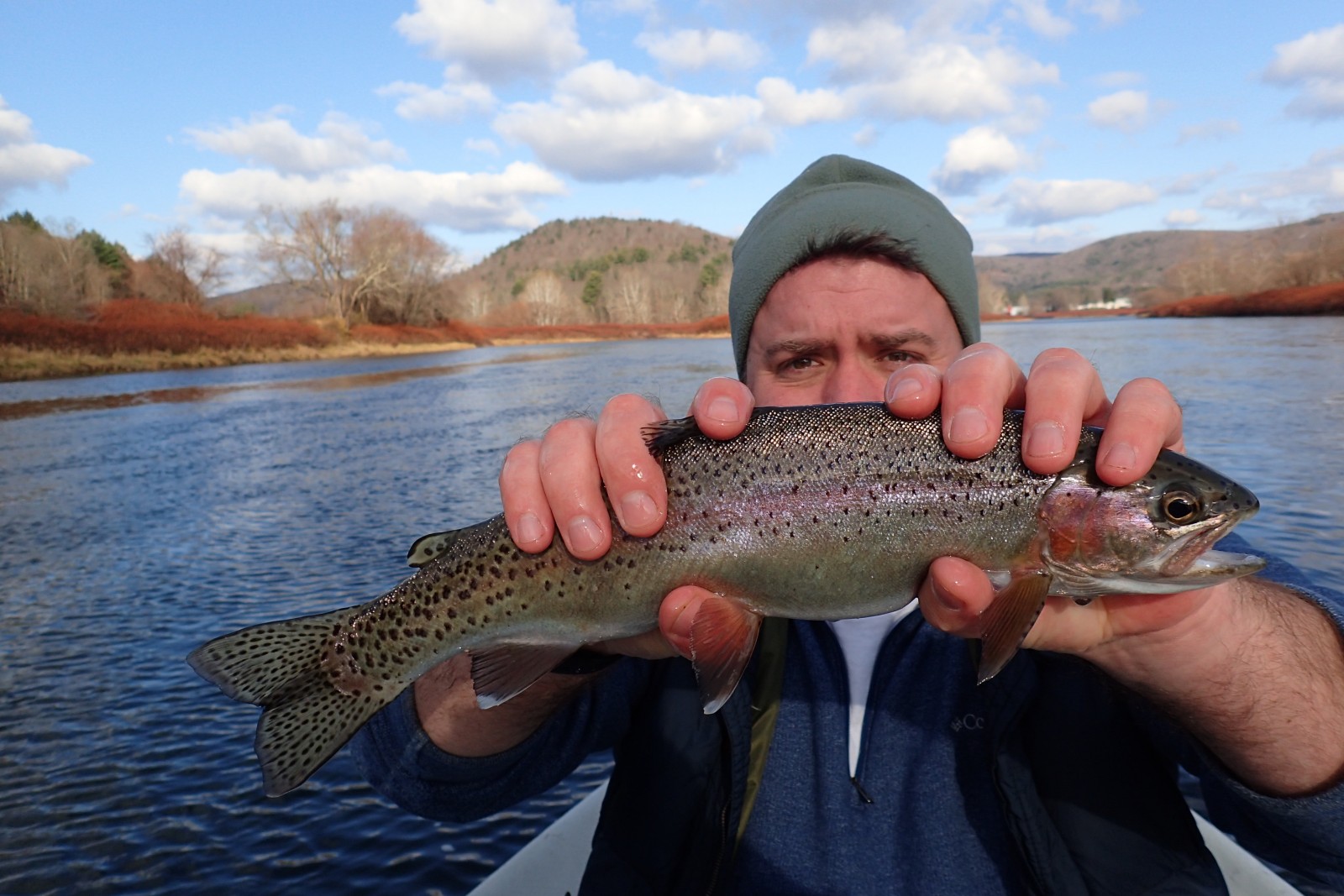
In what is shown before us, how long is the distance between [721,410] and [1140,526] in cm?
114

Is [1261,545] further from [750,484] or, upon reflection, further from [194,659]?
[194,659]

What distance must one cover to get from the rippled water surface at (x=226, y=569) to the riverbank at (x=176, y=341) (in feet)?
54.6

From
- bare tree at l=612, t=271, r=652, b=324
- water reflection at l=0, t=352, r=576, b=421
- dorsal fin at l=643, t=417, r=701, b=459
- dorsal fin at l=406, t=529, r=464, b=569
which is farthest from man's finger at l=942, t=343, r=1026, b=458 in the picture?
bare tree at l=612, t=271, r=652, b=324

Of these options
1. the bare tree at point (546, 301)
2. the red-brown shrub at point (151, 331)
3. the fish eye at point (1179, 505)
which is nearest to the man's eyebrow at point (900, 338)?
the fish eye at point (1179, 505)

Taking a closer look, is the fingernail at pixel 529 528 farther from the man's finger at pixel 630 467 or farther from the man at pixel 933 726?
the man's finger at pixel 630 467

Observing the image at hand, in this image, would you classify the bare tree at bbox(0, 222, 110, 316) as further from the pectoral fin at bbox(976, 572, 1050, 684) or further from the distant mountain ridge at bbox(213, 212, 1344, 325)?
the pectoral fin at bbox(976, 572, 1050, 684)

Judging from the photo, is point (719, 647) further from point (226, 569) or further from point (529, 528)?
point (226, 569)

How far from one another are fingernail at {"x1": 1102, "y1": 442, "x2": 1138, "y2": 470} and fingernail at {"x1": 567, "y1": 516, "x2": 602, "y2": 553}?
1.31 metres

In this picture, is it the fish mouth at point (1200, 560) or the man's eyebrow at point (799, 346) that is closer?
the fish mouth at point (1200, 560)

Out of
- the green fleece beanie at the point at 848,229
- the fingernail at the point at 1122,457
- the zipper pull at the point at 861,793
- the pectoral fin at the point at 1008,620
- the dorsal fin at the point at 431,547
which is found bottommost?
the zipper pull at the point at 861,793

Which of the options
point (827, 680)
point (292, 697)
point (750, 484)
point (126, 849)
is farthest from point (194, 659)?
point (126, 849)

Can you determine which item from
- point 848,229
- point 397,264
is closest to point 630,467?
point 848,229

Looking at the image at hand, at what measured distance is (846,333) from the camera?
327cm

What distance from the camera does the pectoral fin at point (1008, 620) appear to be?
1.96m
